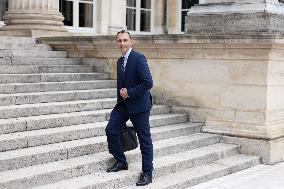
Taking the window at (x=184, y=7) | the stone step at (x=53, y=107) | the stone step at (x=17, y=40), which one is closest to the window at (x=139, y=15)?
the window at (x=184, y=7)

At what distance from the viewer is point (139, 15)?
1958cm

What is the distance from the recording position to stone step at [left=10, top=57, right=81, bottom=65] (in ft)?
34.0

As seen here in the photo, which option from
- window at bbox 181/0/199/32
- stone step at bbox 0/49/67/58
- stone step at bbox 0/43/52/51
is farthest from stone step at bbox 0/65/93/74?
window at bbox 181/0/199/32

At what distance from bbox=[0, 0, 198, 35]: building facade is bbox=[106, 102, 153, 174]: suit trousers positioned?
22.8 ft

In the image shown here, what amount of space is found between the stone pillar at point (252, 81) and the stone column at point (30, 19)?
487cm

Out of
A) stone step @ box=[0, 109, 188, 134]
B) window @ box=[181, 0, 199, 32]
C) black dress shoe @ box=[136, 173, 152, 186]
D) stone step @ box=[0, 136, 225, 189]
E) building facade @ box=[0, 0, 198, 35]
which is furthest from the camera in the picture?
window @ box=[181, 0, 199, 32]

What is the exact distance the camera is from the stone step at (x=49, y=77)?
936cm

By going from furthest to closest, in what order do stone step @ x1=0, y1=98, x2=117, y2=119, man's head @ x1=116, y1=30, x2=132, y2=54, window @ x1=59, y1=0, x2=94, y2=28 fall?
window @ x1=59, y1=0, x2=94, y2=28 < stone step @ x1=0, y1=98, x2=117, y2=119 < man's head @ x1=116, y1=30, x2=132, y2=54

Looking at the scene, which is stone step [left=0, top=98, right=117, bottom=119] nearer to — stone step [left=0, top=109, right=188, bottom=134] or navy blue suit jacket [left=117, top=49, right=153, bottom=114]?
stone step [left=0, top=109, right=188, bottom=134]

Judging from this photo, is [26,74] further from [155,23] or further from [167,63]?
[155,23]

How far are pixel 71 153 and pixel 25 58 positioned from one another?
400 centimetres

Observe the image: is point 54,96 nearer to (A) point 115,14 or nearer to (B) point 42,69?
(B) point 42,69

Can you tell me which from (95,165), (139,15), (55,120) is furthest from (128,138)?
(139,15)

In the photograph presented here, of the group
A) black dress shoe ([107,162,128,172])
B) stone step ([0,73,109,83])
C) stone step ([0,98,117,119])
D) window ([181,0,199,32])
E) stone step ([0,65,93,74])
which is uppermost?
window ([181,0,199,32])
